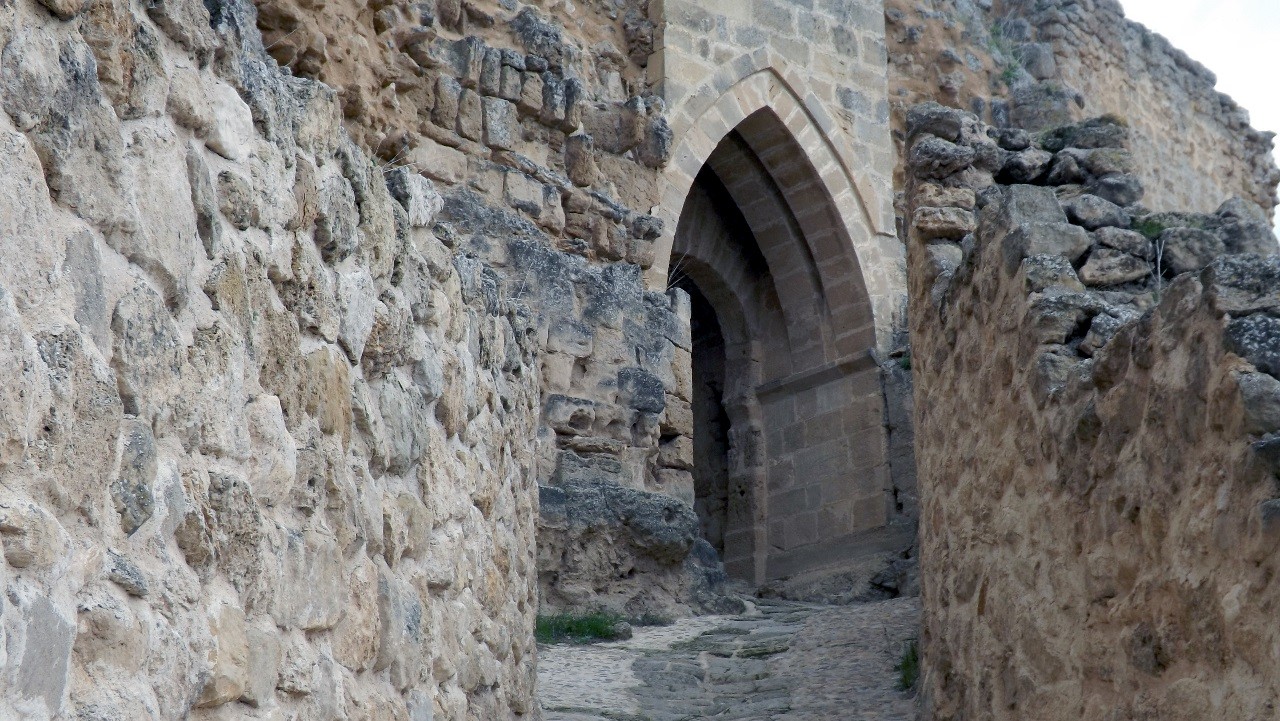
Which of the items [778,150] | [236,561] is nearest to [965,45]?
[778,150]

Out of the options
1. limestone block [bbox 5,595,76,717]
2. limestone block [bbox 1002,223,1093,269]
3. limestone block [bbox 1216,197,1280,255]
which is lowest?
limestone block [bbox 5,595,76,717]

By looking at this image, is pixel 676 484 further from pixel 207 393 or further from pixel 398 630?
pixel 207 393

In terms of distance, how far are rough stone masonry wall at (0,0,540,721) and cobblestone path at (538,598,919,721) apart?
1958 mm

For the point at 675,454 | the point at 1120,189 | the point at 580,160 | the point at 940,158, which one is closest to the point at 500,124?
the point at 580,160

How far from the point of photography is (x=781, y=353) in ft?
35.7

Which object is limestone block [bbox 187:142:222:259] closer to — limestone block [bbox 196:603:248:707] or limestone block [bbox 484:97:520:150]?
limestone block [bbox 196:603:248:707]

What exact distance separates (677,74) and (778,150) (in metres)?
1.26

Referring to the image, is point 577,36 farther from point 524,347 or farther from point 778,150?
point 524,347

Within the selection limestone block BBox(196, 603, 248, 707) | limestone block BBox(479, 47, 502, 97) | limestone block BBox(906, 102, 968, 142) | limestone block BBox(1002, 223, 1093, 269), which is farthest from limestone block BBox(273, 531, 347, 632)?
limestone block BBox(479, 47, 502, 97)

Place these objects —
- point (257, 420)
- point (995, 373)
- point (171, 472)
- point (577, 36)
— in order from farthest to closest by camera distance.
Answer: point (577, 36), point (995, 373), point (257, 420), point (171, 472)

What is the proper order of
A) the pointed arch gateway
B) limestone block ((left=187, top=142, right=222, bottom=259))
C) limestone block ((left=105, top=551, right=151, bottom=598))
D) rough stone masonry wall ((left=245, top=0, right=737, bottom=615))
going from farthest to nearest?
the pointed arch gateway → rough stone masonry wall ((left=245, top=0, right=737, bottom=615)) → limestone block ((left=187, top=142, right=222, bottom=259)) → limestone block ((left=105, top=551, right=151, bottom=598))

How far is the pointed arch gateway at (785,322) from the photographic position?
1005 cm

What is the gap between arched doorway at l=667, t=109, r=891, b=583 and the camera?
1015 cm

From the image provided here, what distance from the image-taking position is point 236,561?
6.22 feet
